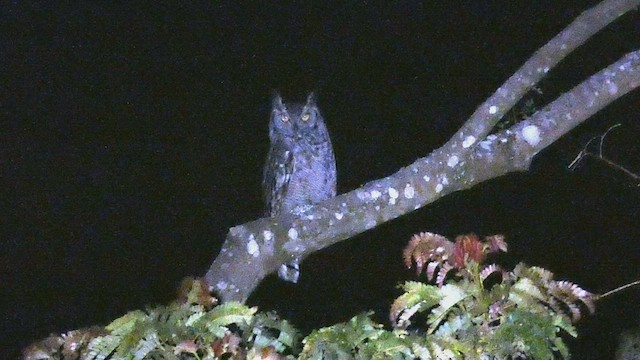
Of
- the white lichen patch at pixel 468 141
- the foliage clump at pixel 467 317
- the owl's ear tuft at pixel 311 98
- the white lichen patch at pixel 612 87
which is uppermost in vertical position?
the owl's ear tuft at pixel 311 98

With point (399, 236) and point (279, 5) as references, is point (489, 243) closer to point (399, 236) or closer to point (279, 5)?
point (279, 5)

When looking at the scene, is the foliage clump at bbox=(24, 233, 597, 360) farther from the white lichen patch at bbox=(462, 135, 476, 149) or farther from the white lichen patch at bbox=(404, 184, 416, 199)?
the white lichen patch at bbox=(462, 135, 476, 149)

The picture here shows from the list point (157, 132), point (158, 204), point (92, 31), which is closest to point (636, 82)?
point (92, 31)

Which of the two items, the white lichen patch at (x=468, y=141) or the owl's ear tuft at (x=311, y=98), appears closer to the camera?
the white lichen patch at (x=468, y=141)

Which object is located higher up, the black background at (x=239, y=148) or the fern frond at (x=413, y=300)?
the black background at (x=239, y=148)

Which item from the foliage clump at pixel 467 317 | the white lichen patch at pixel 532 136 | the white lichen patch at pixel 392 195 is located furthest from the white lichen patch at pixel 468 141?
the foliage clump at pixel 467 317

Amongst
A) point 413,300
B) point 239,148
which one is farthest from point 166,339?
point 239,148

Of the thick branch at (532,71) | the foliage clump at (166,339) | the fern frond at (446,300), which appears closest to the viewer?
the foliage clump at (166,339)

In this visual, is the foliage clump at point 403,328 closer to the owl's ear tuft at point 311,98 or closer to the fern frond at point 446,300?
the fern frond at point 446,300

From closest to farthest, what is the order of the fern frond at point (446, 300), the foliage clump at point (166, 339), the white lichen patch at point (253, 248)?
1. the foliage clump at point (166, 339)
2. the fern frond at point (446, 300)
3. the white lichen patch at point (253, 248)
